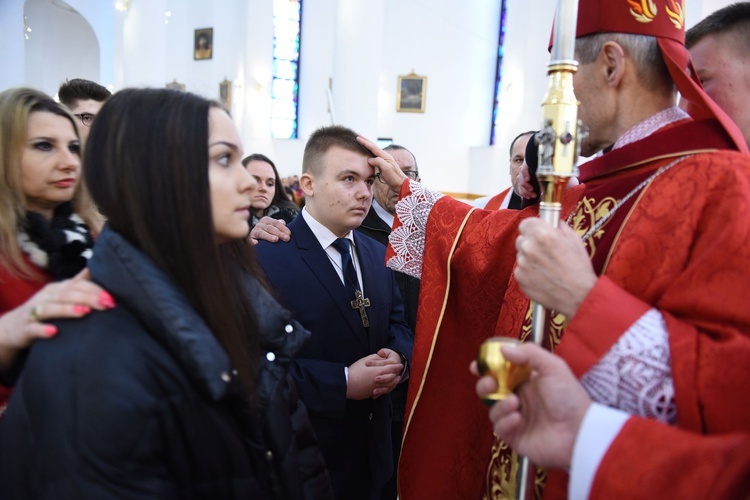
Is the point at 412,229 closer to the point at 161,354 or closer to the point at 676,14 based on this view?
the point at 676,14

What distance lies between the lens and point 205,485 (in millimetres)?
1278

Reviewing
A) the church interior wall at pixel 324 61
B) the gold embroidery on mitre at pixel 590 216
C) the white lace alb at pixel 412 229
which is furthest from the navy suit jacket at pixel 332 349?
the church interior wall at pixel 324 61

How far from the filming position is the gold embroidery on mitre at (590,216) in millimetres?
1643

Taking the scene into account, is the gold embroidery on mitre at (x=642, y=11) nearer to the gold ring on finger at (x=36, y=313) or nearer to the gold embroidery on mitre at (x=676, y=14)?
the gold embroidery on mitre at (x=676, y=14)

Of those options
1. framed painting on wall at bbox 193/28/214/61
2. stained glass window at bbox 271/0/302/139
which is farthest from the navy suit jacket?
framed painting on wall at bbox 193/28/214/61

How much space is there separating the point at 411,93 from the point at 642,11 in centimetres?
1480

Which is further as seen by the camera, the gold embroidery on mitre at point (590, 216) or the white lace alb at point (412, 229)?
the white lace alb at point (412, 229)

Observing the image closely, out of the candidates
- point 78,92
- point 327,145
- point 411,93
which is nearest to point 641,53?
point 327,145

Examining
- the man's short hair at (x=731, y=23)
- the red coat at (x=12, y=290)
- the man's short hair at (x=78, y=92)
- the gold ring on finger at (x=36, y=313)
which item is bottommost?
the red coat at (x=12, y=290)

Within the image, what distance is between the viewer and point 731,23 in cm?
199

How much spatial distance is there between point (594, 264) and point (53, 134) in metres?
1.91

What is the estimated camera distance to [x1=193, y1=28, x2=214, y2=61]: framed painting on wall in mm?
16266

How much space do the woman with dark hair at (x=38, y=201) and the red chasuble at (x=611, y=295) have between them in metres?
1.29

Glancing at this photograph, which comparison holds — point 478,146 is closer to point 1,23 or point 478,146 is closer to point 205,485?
point 1,23
